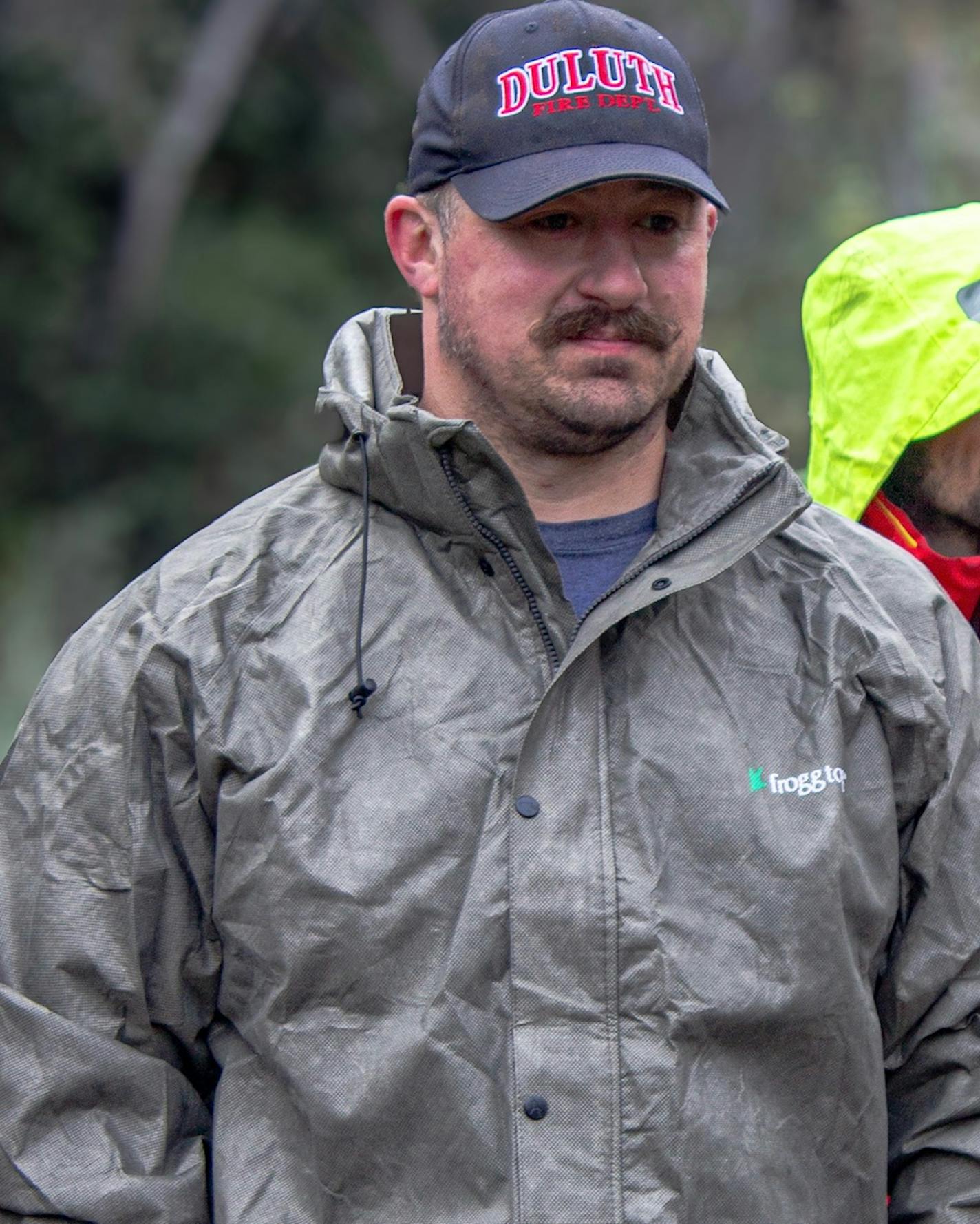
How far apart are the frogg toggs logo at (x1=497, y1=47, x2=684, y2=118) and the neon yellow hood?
24.5 inches

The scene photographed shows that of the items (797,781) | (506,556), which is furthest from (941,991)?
(506,556)

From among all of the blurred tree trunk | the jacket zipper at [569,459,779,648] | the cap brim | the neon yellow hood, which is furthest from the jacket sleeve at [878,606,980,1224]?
the blurred tree trunk

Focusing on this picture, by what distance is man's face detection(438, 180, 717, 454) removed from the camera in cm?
267

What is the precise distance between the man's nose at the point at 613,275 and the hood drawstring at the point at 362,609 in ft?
1.26

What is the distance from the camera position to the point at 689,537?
264 centimetres

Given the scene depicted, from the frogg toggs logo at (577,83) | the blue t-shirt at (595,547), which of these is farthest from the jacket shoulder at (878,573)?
the frogg toggs logo at (577,83)

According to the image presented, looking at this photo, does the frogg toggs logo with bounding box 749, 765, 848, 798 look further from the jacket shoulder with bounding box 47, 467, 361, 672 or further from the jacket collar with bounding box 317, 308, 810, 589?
the jacket shoulder with bounding box 47, 467, 361, 672

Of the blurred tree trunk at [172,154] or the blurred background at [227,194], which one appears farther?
the blurred tree trunk at [172,154]

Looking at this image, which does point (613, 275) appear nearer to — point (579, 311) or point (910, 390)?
point (579, 311)

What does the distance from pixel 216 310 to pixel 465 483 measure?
52.3ft

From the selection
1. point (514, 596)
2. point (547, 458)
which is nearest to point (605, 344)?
point (547, 458)

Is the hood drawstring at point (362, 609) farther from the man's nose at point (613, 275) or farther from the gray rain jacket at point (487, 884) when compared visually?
the man's nose at point (613, 275)

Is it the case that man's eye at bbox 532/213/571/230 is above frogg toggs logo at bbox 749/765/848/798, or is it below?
above

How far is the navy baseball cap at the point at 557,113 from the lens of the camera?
2.69 meters
